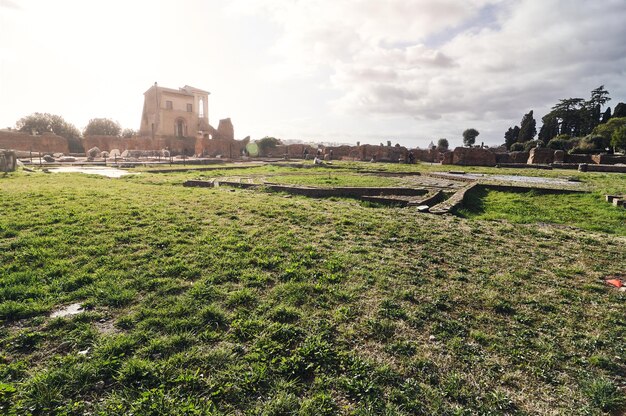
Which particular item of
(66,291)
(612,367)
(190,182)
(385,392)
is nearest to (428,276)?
(612,367)

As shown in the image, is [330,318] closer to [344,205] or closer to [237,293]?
[237,293]

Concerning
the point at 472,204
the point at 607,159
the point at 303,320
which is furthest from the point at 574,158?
the point at 303,320

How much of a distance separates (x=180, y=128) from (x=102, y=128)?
19494mm

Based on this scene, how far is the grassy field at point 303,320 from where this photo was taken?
94.1 inches

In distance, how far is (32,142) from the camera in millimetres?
43469

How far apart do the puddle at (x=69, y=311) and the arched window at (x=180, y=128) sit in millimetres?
62005

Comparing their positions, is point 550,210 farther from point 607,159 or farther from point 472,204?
point 607,159

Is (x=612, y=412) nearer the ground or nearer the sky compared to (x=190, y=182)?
nearer the ground

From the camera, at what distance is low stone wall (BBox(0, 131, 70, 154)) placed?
42.2 m

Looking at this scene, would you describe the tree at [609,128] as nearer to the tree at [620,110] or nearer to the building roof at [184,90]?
the tree at [620,110]

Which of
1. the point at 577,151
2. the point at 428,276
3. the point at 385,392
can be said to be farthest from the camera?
the point at 577,151

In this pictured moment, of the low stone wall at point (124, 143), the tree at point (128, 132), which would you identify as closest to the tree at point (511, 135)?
the low stone wall at point (124, 143)

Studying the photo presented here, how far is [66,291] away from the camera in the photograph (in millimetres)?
3807

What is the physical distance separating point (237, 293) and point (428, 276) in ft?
8.51
